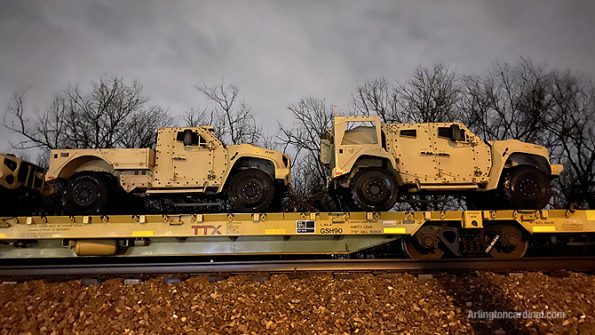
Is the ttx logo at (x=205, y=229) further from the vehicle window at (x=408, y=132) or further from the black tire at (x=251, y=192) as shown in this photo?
the vehicle window at (x=408, y=132)

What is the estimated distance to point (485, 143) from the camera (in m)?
7.61

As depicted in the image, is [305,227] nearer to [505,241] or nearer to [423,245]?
[423,245]

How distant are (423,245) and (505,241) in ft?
5.52

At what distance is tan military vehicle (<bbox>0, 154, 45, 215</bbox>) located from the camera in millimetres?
7414

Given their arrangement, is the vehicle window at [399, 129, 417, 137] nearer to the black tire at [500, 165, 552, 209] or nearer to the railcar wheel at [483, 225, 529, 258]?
the black tire at [500, 165, 552, 209]

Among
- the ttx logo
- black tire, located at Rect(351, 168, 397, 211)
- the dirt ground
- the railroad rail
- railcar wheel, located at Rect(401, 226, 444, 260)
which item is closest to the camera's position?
the dirt ground

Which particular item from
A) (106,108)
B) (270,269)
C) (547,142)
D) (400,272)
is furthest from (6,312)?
(547,142)

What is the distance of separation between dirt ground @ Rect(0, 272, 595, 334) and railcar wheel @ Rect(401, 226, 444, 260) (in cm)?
84

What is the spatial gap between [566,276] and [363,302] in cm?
390

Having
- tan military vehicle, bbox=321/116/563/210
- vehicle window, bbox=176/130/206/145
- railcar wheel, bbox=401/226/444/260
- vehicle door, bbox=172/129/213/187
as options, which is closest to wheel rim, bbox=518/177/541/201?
tan military vehicle, bbox=321/116/563/210

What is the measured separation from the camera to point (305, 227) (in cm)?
637

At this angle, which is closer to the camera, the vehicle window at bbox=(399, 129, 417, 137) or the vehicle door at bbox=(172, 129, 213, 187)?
the vehicle door at bbox=(172, 129, 213, 187)

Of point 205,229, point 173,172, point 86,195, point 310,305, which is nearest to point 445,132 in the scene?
point 310,305

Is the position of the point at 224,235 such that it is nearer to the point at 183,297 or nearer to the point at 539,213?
the point at 183,297
